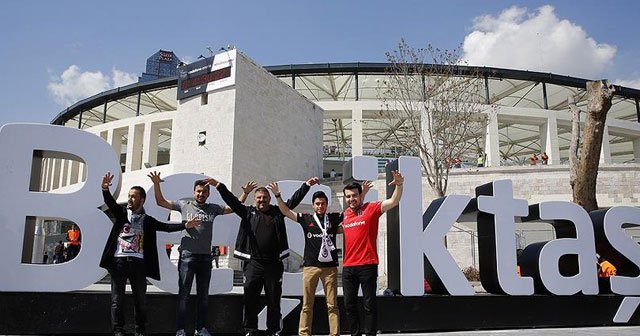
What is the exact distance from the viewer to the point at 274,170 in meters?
23.6

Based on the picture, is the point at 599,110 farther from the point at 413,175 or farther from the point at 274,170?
the point at 274,170

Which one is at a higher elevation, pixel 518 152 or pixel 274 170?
pixel 518 152

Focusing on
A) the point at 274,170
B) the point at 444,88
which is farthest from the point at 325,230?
the point at 274,170

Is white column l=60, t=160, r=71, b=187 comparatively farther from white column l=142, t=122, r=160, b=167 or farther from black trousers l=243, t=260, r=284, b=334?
black trousers l=243, t=260, r=284, b=334

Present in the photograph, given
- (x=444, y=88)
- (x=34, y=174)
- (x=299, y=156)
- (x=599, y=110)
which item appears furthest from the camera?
(x=299, y=156)

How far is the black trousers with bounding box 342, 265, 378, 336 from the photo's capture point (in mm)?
4711

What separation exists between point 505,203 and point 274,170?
1711cm

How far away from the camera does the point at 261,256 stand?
17.0ft

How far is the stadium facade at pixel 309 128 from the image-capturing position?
2134 centimetres

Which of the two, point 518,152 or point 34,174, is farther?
point 518,152

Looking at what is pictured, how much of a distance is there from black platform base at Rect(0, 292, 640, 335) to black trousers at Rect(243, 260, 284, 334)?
92 cm

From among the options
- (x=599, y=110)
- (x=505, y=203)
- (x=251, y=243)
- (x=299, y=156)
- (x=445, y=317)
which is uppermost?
(x=299, y=156)

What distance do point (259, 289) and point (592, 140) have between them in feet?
23.9

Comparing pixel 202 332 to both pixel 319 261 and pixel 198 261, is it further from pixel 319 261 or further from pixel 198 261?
pixel 319 261
